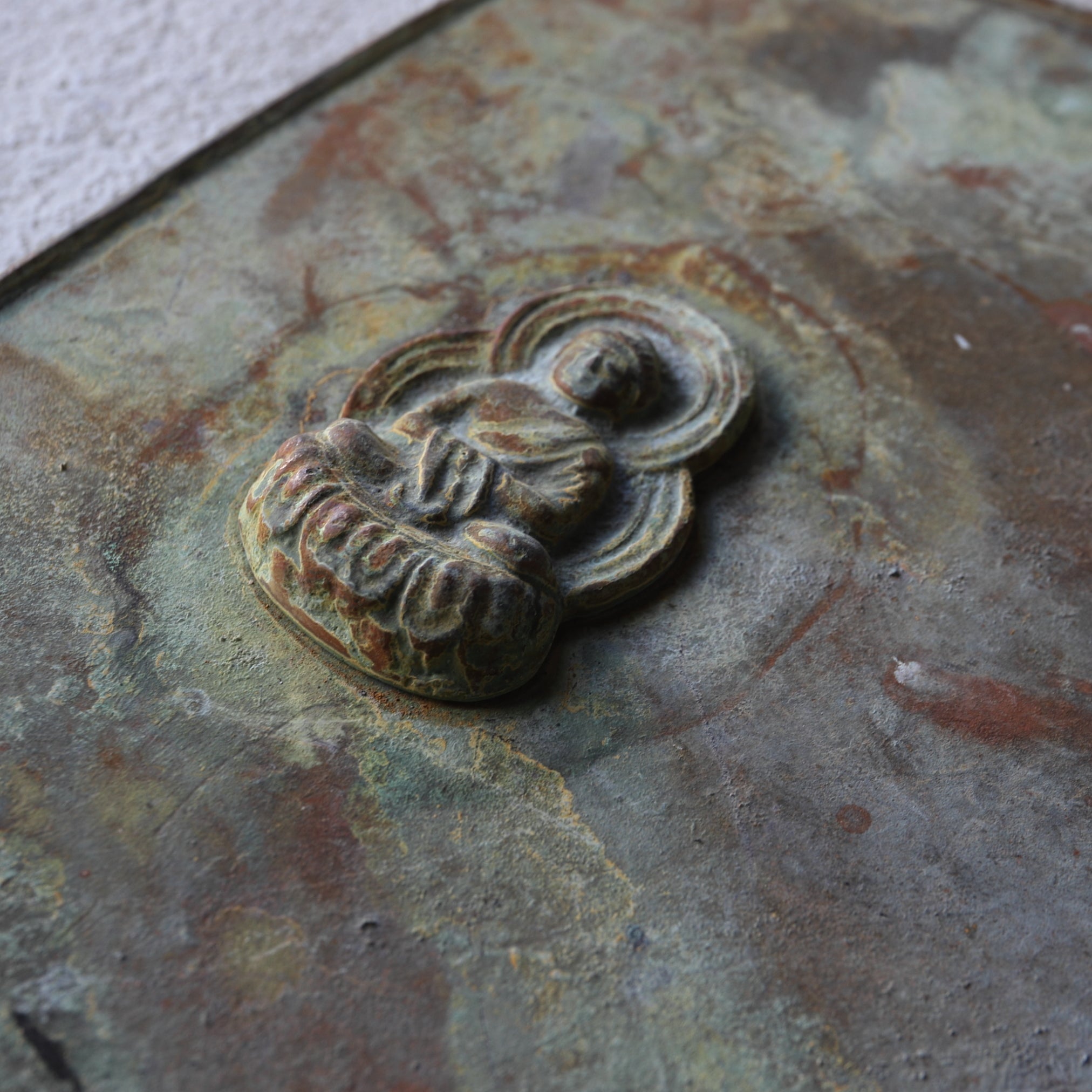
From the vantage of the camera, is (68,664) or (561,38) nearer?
(68,664)

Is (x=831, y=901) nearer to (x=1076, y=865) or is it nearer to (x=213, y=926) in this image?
(x=1076, y=865)

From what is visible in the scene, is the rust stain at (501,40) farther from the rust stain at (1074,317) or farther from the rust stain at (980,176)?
the rust stain at (1074,317)

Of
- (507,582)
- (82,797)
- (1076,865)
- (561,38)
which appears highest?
(561,38)

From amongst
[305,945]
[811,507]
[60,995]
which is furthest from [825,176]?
[60,995]

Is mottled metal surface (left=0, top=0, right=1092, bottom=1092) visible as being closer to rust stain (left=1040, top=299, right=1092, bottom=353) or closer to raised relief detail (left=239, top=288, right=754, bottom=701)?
rust stain (left=1040, top=299, right=1092, bottom=353)

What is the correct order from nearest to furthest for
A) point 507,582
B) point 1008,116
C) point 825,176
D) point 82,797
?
point 82,797
point 507,582
point 825,176
point 1008,116

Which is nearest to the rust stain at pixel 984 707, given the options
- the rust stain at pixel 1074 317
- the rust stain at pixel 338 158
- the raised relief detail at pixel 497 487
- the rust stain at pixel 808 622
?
the rust stain at pixel 808 622

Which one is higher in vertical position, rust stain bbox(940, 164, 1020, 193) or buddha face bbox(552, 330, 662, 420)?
rust stain bbox(940, 164, 1020, 193)

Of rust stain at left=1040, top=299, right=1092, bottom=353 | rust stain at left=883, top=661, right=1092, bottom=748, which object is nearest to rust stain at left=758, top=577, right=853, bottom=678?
rust stain at left=883, top=661, right=1092, bottom=748
